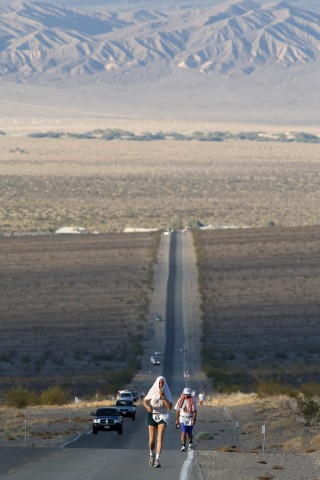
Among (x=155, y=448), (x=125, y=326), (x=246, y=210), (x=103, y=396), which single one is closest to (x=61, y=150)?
(x=246, y=210)

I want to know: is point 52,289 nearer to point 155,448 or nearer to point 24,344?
point 24,344

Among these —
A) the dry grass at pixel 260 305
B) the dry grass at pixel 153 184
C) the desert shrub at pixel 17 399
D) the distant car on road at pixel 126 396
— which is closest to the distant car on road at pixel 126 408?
the distant car on road at pixel 126 396

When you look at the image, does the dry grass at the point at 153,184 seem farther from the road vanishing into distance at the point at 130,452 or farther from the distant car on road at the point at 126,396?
the distant car on road at the point at 126,396

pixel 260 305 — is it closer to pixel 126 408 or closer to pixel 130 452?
pixel 126 408

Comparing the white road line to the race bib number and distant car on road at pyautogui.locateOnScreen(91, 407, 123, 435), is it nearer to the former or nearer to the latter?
the race bib number

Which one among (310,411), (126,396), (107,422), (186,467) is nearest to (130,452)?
(186,467)

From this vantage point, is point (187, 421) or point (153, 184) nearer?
point (187, 421)
